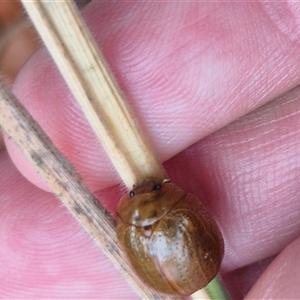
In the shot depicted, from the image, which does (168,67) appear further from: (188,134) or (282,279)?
(282,279)

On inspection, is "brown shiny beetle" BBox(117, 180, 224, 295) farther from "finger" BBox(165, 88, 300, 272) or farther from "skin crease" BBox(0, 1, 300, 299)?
"finger" BBox(165, 88, 300, 272)

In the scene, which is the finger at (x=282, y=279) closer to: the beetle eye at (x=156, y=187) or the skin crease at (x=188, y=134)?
the skin crease at (x=188, y=134)

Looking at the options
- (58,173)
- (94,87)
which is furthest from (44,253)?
(94,87)

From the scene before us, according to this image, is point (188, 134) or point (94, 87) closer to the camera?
point (94, 87)

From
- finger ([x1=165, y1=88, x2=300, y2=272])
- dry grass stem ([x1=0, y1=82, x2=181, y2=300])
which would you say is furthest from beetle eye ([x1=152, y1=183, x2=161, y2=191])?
finger ([x1=165, y1=88, x2=300, y2=272])

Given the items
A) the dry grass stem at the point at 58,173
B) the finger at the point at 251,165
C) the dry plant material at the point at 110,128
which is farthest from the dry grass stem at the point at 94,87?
the finger at the point at 251,165

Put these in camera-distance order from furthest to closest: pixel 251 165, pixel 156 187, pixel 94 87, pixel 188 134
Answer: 1. pixel 251 165
2. pixel 188 134
3. pixel 156 187
4. pixel 94 87
